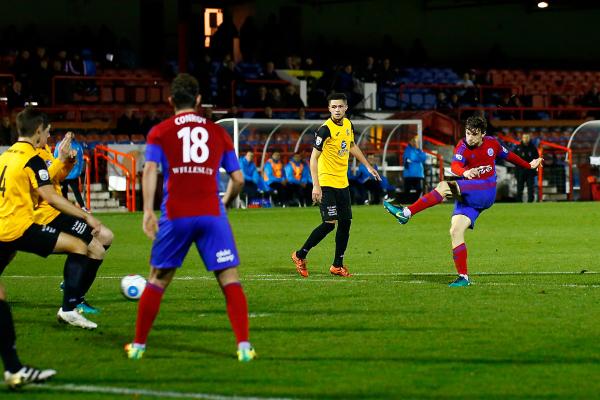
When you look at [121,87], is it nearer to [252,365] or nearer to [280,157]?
[280,157]

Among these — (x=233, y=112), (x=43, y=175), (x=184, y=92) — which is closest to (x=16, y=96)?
(x=233, y=112)

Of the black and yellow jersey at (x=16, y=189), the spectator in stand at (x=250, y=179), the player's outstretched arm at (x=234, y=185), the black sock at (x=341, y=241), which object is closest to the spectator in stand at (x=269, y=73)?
the spectator in stand at (x=250, y=179)

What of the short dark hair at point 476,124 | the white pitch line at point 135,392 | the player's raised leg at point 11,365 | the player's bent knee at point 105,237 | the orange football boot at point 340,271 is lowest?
the orange football boot at point 340,271

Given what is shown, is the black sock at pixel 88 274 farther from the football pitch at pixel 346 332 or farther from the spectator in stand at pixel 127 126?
the spectator in stand at pixel 127 126

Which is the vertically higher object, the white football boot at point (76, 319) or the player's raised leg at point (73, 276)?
the player's raised leg at point (73, 276)

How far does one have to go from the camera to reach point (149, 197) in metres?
8.33

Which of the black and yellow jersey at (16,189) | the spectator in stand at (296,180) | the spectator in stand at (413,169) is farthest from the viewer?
the spectator in stand at (413,169)

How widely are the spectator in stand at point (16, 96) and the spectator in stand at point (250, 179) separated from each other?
6.82 metres

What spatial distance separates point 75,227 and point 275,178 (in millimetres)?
22656

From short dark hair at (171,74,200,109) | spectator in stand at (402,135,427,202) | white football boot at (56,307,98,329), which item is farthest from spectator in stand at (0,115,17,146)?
short dark hair at (171,74,200,109)

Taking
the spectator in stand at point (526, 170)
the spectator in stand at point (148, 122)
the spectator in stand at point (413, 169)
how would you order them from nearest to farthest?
the spectator in stand at point (413, 169) → the spectator in stand at point (148, 122) → the spectator in stand at point (526, 170)

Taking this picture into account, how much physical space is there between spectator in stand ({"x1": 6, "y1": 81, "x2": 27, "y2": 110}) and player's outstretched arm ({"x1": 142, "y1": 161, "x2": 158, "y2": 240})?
26976mm

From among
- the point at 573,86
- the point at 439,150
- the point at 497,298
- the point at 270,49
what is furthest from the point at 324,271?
the point at 573,86

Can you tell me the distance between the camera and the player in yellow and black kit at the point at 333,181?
1461cm
